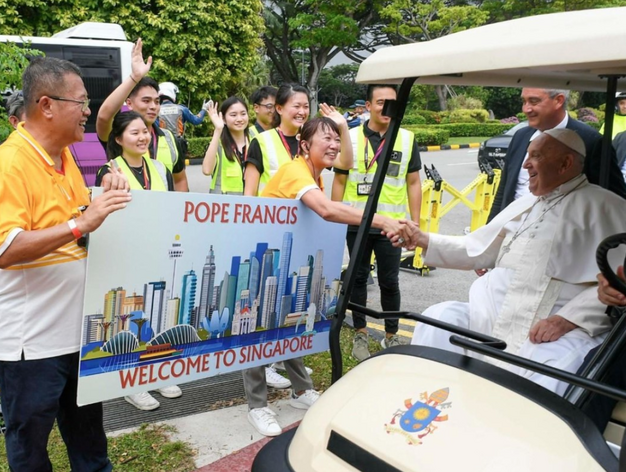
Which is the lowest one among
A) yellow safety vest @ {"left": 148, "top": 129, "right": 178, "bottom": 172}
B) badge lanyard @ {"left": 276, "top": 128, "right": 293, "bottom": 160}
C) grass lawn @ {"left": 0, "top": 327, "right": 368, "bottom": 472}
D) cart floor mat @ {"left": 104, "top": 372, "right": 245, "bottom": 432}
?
cart floor mat @ {"left": 104, "top": 372, "right": 245, "bottom": 432}

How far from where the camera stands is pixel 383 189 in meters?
4.81

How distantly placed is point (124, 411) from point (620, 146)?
4216mm

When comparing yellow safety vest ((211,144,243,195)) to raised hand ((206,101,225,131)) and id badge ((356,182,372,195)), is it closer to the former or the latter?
raised hand ((206,101,225,131))

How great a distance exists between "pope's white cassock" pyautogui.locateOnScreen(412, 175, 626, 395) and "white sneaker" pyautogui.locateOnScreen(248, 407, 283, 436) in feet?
4.06

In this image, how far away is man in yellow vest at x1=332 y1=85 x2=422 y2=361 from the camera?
467cm

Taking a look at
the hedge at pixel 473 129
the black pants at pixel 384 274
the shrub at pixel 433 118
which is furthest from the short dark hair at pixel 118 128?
the shrub at pixel 433 118

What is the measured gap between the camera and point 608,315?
2.49m

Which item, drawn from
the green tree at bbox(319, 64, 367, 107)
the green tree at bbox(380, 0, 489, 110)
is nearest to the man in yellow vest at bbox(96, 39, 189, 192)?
the green tree at bbox(380, 0, 489, 110)

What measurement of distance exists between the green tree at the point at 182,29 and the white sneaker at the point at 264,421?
15225mm

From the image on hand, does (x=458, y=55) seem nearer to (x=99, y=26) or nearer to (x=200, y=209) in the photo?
(x=200, y=209)

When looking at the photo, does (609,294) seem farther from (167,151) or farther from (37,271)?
(167,151)

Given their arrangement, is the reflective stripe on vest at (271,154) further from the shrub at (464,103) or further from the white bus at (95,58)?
the shrub at (464,103)

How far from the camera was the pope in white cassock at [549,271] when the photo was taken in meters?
2.54

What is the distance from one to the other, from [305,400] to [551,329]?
1.79m
